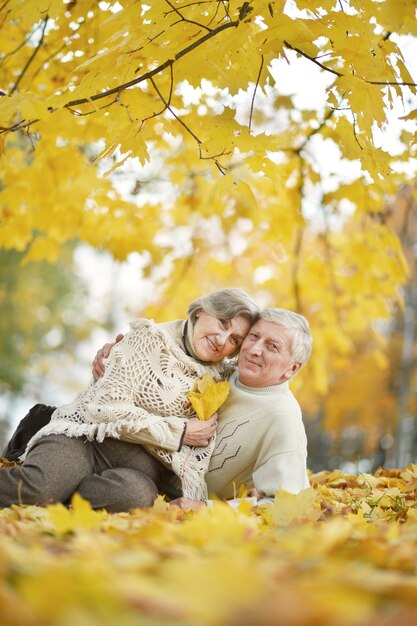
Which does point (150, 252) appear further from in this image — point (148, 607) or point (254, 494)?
point (148, 607)

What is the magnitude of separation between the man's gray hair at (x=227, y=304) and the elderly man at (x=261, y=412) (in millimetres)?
81

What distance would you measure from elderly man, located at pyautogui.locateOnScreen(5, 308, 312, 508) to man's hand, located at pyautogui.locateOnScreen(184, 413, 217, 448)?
0.10 metres

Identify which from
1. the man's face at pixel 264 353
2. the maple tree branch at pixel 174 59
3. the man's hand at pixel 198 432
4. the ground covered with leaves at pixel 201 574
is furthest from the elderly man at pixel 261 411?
the maple tree branch at pixel 174 59

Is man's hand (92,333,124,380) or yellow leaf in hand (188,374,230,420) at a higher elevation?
man's hand (92,333,124,380)

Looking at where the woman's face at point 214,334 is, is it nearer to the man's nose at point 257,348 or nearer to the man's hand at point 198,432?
the man's nose at point 257,348

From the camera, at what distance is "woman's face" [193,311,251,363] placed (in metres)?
3.21

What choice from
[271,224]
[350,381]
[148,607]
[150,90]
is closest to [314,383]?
[271,224]

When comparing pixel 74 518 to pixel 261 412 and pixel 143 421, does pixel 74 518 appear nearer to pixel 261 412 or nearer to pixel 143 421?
pixel 143 421

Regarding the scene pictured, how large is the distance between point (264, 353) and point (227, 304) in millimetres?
260

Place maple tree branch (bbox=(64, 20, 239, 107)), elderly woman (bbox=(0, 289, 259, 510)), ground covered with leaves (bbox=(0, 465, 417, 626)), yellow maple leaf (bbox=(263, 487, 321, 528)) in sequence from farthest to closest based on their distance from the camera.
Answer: elderly woman (bbox=(0, 289, 259, 510)), maple tree branch (bbox=(64, 20, 239, 107)), yellow maple leaf (bbox=(263, 487, 321, 528)), ground covered with leaves (bbox=(0, 465, 417, 626))

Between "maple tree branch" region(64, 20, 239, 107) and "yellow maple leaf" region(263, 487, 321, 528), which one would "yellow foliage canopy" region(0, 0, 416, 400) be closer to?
"maple tree branch" region(64, 20, 239, 107)

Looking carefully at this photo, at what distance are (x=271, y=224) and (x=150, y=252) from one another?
1127 mm

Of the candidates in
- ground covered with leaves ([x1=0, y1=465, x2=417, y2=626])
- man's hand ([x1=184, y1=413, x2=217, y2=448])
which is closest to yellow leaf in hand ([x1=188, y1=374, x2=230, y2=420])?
man's hand ([x1=184, y1=413, x2=217, y2=448])

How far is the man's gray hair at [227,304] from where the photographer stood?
3.23 meters
